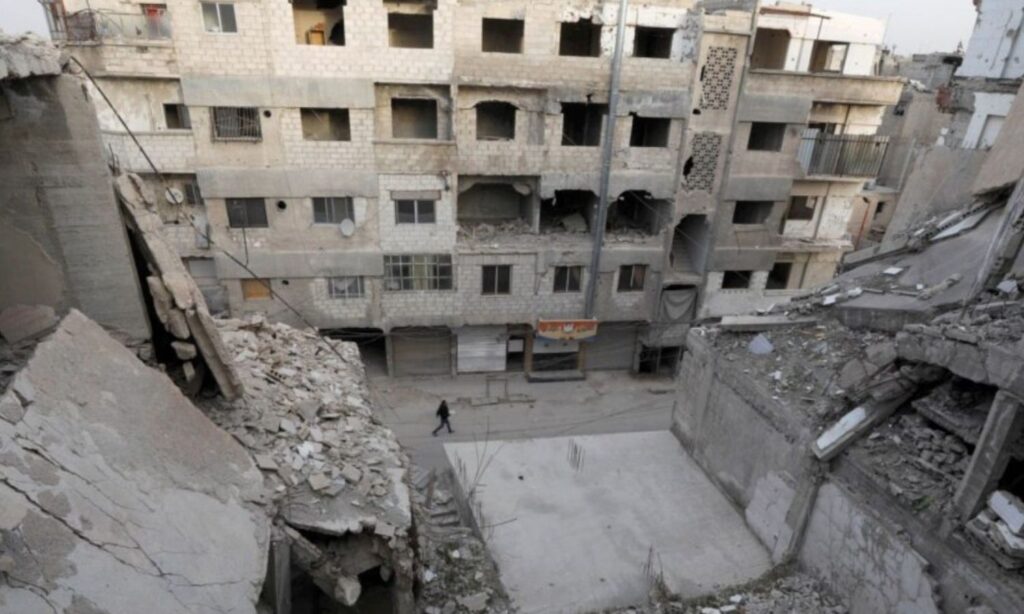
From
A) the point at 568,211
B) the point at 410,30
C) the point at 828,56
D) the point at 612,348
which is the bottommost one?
the point at 612,348

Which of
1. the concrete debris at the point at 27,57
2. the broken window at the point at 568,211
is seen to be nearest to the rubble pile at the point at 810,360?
the broken window at the point at 568,211

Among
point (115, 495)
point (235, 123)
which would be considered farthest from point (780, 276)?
point (115, 495)

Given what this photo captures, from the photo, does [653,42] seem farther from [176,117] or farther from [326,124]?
[176,117]

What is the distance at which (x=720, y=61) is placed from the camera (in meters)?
18.1

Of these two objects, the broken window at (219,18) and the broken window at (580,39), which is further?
the broken window at (580,39)

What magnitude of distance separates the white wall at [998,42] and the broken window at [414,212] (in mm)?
14955

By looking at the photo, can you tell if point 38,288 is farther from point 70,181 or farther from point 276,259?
point 276,259

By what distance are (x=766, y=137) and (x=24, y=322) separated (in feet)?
68.3

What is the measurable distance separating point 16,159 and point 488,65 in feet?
44.2

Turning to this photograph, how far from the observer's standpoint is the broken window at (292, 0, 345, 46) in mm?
17141

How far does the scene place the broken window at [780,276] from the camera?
2220cm

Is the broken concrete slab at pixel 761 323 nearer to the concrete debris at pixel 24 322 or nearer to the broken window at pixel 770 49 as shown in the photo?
the concrete debris at pixel 24 322

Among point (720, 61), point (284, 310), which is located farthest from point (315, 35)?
point (720, 61)

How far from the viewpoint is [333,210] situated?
1781cm
